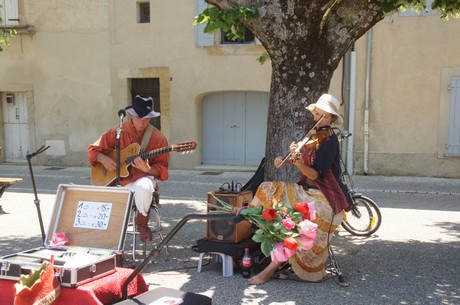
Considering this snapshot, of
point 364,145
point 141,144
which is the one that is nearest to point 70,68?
point 364,145

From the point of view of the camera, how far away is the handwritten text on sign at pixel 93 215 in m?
4.38

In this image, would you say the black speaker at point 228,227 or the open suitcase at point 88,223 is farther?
the black speaker at point 228,227

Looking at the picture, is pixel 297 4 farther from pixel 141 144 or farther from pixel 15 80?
pixel 15 80

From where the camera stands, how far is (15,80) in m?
14.2

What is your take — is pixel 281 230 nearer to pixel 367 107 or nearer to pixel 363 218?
pixel 363 218

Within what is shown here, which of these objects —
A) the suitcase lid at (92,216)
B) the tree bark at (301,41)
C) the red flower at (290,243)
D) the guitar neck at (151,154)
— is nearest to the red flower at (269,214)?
the red flower at (290,243)

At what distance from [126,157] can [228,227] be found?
1331mm

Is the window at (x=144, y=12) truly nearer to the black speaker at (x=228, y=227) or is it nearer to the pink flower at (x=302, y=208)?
the black speaker at (x=228, y=227)

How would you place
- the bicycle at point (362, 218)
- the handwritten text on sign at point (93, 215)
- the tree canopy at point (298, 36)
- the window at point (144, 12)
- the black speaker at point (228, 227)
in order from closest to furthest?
the handwritten text on sign at point (93, 215), the black speaker at point (228, 227), the tree canopy at point (298, 36), the bicycle at point (362, 218), the window at point (144, 12)

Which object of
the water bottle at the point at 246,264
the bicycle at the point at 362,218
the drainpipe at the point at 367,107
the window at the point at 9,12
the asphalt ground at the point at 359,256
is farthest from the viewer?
the window at the point at 9,12

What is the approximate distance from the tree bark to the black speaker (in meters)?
1.01

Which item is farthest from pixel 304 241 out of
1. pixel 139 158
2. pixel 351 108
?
pixel 351 108

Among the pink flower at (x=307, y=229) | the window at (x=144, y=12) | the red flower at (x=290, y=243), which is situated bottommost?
the red flower at (x=290, y=243)

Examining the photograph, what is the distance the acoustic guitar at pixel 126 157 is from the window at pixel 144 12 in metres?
8.74
